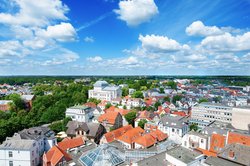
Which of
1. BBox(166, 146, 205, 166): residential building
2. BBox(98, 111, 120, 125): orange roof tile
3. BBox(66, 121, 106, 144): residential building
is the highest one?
BBox(166, 146, 205, 166): residential building

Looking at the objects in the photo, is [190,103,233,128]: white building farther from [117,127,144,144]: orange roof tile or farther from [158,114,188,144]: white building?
[117,127,144,144]: orange roof tile

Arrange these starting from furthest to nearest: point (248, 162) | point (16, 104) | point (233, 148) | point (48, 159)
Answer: point (16, 104) < point (48, 159) < point (233, 148) < point (248, 162)

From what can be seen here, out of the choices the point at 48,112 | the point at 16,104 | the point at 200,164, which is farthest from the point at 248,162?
the point at 16,104

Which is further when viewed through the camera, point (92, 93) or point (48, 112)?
point (92, 93)

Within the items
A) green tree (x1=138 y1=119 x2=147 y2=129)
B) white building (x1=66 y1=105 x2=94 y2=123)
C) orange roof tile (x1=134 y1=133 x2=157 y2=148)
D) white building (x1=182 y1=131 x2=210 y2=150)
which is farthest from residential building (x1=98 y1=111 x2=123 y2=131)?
white building (x1=182 y1=131 x2=210 y2=150)

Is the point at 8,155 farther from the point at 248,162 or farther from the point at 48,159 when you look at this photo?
the point at 248,162
